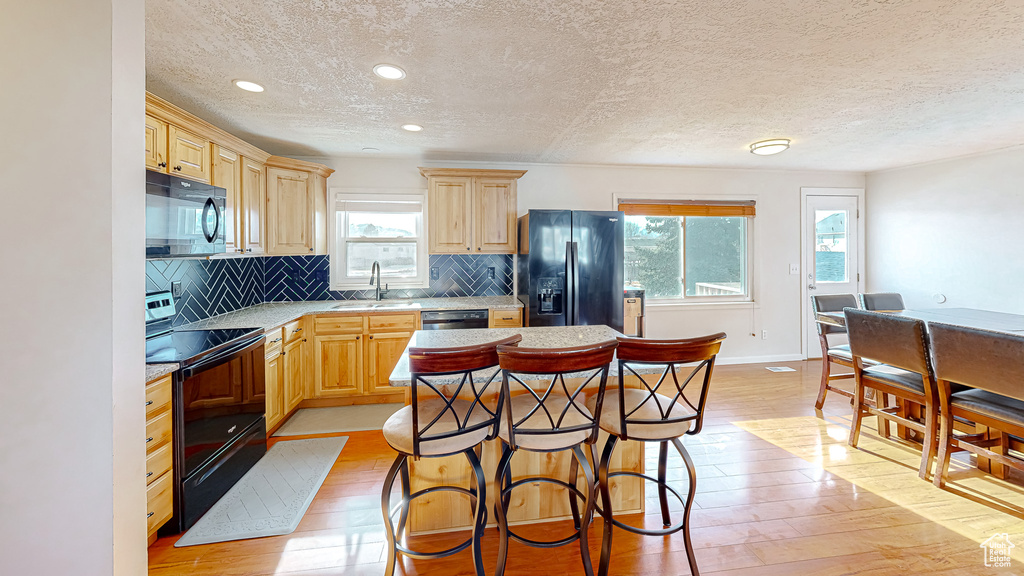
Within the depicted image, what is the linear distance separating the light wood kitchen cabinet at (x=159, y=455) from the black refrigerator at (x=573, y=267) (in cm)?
267

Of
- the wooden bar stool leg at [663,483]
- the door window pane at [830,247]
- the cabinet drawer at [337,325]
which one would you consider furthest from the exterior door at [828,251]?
the cabinet drawer at [337,325]

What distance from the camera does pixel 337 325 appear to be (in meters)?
3.54

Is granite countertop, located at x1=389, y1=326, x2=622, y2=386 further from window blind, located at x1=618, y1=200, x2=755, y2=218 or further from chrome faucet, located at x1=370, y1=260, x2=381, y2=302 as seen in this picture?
window blind, located at x1=618, y1=200, x2=755, y2=218

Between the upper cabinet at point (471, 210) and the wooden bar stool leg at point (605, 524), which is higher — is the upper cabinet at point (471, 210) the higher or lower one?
the higher one

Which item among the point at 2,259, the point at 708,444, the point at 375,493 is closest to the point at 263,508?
the point at 375,493

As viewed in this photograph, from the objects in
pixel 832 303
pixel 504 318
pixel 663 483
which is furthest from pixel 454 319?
pixel 832 303

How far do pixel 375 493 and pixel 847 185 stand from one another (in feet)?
21.0

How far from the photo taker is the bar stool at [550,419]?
1.31 metres

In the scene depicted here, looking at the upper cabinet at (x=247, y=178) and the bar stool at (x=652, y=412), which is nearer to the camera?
the bar stool at (x=652, y=412)

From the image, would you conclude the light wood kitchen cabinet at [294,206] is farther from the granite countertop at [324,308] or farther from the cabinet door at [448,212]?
the cabinet door at [448,212]

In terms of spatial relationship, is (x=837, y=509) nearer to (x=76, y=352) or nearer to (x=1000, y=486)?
(x=1000, y=486)

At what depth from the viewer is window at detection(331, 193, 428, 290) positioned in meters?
4.18

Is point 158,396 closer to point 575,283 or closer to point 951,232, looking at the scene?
point 575,283
